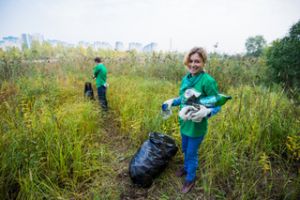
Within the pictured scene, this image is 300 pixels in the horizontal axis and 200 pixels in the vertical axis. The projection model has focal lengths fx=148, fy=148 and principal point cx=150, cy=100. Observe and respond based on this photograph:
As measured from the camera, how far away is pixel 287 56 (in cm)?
466

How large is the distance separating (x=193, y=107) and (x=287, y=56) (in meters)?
5.27

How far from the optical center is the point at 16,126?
6.52ft

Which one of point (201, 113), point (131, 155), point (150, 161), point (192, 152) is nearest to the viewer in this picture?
point (201, 113)

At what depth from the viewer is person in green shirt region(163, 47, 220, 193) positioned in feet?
4.72

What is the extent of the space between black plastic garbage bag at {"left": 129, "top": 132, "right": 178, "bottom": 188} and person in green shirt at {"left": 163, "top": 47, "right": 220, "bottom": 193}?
26 centimetres

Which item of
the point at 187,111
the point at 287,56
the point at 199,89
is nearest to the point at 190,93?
the point at 199,89

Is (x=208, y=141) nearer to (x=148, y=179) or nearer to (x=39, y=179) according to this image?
(x=148, y=179)

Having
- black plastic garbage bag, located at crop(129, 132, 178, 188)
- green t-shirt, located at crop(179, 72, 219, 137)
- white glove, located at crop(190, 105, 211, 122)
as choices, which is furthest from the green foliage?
black plastic garbage bag, located at crop(129, 132, 178, 188)

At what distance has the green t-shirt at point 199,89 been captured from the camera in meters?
1.45

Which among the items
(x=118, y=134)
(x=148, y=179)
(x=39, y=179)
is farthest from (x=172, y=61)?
(x=39, y=179)

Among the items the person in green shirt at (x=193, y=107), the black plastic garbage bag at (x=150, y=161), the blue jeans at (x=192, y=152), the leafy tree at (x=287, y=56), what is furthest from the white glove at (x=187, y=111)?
the leafy tree at (x=287, y=56)

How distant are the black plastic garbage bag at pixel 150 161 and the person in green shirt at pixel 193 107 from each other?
0.26m

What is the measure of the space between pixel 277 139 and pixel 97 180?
8.62 feet

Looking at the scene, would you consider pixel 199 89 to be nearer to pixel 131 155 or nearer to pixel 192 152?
pixel 192 152
